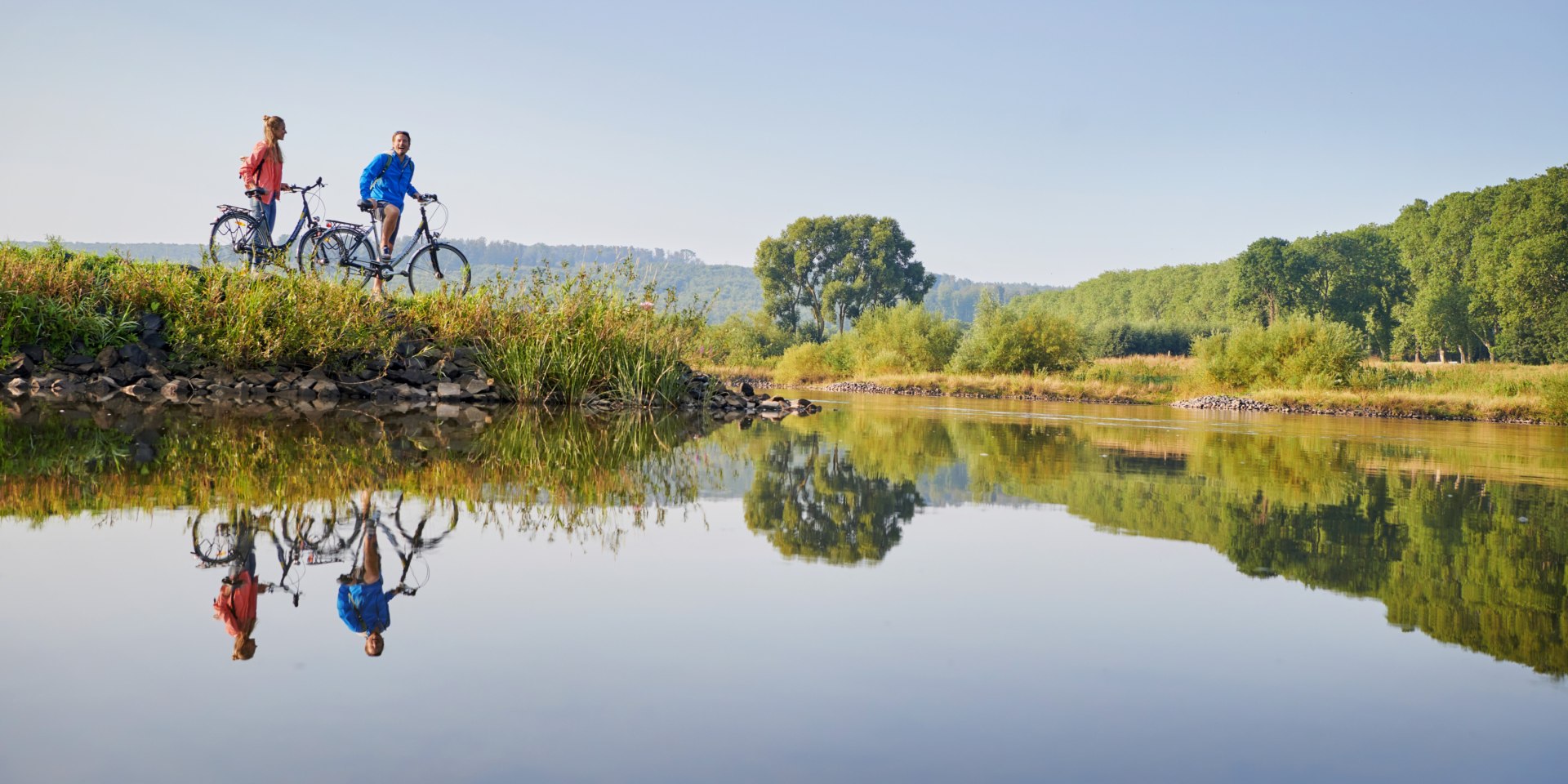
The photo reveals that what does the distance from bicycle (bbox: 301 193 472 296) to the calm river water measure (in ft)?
21.4

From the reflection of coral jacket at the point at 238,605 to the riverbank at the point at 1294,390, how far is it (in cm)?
1827

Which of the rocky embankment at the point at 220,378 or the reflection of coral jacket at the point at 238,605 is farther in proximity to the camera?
the rocky embankment at the point at 220,378

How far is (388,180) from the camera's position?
472 inches

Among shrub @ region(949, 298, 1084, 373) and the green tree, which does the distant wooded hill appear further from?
the green tree

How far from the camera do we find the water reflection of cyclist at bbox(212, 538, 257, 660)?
242 cm

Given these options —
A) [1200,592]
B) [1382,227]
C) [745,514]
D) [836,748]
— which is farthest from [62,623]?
[1382,227]

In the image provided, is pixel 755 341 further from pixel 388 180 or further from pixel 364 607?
pixel 364 607

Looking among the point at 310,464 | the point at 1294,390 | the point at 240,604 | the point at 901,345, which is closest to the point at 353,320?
the point at 310,464

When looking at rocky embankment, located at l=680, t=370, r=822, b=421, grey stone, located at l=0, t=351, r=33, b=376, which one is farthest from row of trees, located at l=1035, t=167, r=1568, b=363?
grey stone, located at l=0, t=351, r=33, b=376

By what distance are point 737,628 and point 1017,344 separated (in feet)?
125

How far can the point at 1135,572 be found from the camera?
12.4 feet

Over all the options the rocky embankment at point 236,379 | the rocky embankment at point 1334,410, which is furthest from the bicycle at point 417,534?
the rocky embankment at point 1334,410

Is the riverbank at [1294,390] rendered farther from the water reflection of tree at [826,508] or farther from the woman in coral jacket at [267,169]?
the water reflection of tree at [826,508]

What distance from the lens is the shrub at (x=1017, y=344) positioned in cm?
3966
